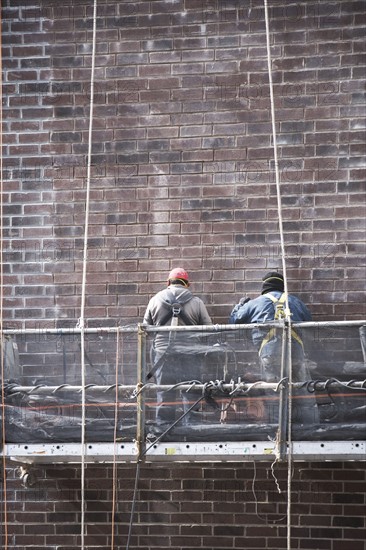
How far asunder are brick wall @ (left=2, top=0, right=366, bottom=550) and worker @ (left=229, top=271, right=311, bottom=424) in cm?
51

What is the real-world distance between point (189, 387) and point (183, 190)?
7.03 ft

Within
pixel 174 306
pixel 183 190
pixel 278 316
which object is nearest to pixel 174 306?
pixel 174 306

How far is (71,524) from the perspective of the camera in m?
9.45

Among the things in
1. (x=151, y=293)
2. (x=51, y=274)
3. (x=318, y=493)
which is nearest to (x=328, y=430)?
(x=318, y=493)

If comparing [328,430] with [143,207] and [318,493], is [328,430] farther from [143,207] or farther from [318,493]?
[143,207]

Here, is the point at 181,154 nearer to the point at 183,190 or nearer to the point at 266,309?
the point at 183,190

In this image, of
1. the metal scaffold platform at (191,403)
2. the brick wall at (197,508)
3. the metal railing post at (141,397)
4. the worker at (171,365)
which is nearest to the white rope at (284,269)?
the metal scaffold platform at (191,403)

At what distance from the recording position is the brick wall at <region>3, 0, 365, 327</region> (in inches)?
372

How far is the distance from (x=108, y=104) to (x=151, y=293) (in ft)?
5.40

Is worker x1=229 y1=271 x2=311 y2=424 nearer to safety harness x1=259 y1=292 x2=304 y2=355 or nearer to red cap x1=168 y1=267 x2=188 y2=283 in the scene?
safety harness x1=259 y1=292 x2=304 y2=355

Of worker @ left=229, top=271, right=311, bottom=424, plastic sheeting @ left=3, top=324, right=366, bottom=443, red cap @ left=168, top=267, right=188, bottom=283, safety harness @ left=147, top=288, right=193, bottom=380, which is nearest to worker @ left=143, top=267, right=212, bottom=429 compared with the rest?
plastic sheeting @ left=3, top=324, right=366, bottom=443

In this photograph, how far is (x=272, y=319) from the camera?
862 centimetres

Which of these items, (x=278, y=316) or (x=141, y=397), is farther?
(x=278, y=316)

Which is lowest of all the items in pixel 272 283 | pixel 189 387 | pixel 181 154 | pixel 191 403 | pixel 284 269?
pixel 191 403
